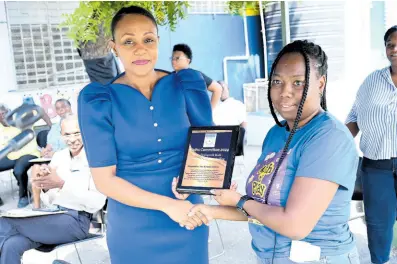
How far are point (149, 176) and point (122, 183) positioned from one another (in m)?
0.11

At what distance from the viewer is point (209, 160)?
1.64 metres

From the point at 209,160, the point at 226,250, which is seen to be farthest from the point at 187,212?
the point at 226,250

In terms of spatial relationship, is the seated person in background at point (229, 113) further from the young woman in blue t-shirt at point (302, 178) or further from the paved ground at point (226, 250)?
the young woman in blue t-shirt at point (302, 178)

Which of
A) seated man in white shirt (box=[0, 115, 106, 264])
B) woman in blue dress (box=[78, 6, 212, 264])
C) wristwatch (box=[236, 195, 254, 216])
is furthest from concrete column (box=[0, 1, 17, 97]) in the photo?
wristwatch (box=[236, 195, 254, 216])

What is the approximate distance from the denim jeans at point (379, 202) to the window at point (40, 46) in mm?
5782

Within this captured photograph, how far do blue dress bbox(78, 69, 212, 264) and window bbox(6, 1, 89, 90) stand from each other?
19.9ft

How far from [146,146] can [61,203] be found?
1.66 meters

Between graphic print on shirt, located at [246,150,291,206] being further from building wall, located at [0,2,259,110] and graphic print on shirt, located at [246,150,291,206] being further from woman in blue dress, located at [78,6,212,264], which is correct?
building wall, located at [0,2,259,110]

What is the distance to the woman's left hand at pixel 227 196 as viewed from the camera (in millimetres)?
1517

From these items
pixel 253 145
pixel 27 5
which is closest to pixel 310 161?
pixel 27 5

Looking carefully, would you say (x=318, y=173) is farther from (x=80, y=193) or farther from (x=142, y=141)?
(x=80, y=193)

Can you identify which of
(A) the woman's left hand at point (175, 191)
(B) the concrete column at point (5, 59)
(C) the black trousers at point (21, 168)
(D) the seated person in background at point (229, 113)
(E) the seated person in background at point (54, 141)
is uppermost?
(B) the concrete column at point (5, 59)

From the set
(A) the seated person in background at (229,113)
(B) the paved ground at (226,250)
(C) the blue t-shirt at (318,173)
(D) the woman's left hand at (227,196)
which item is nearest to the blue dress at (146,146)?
(D) the woman's left hand at (227,196)

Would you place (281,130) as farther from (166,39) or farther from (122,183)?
(166,39)
